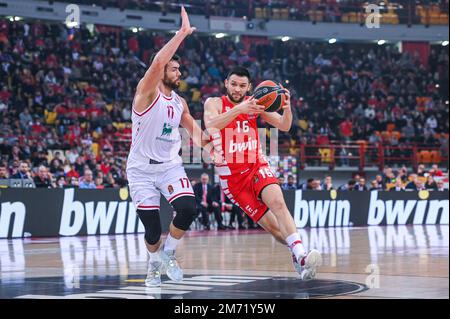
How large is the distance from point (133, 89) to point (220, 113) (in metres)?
24.2

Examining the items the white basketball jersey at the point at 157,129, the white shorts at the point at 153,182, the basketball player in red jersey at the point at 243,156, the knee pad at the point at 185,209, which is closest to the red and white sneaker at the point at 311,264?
the basketball player in red jersey at the point at 243,156

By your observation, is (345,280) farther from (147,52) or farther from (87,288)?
(147,52)

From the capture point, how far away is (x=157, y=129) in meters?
9.69

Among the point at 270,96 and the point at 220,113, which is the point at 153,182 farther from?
the point at 270,96

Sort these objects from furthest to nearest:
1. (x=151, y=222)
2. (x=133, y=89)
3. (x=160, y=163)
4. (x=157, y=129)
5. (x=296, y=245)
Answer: (x=133, y=89) → (x=151, y=222) → (x=160, y=163) → (x=157, y=129) → (x=296, y=245)

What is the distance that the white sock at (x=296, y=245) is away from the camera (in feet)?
31.0

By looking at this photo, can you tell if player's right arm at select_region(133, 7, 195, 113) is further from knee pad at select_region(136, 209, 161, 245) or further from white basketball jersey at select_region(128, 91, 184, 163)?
knee pad at select_region(136, 209, 161, 245)

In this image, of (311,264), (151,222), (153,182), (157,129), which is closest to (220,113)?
(157,129)

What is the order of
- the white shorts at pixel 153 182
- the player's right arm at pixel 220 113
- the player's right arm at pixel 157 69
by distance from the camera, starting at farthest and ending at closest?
the white shorts at pixel 153 182 → the player's right arm at pixel 220 113 → the player's right arm at pixel 157 69

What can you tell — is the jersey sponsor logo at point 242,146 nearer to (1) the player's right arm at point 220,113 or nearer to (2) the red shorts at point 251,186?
(2) the red shorts at point 251,186

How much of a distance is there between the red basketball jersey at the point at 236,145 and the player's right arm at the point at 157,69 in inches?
40.7

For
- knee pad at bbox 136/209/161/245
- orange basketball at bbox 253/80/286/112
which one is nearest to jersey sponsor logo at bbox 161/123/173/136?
knee pad at bbox 136/209/161/245

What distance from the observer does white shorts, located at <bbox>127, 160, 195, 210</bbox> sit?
984 cm

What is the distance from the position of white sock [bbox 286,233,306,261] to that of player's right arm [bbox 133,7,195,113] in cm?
220
